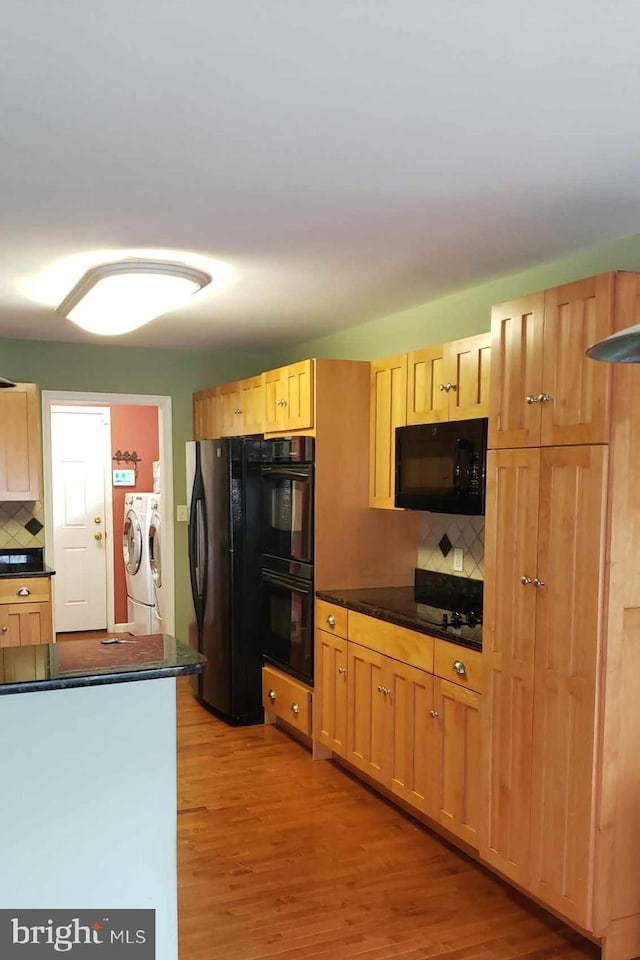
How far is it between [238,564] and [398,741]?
63.4 inches

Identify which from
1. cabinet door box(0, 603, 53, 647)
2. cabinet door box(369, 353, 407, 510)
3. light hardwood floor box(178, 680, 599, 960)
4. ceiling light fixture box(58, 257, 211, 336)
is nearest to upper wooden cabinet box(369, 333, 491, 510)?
cabinet door box(369, 353, 407, 510)

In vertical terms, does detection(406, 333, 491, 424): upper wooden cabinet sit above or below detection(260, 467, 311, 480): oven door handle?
above

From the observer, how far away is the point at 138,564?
6.53 m

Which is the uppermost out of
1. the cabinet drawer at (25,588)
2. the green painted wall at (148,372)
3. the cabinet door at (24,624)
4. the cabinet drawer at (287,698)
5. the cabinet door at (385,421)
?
the green painted wall at (148,372)

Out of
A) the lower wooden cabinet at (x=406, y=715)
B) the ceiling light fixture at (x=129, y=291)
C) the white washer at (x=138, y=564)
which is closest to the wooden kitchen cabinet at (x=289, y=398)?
the ceiling light fixture at (x=129, y=291)

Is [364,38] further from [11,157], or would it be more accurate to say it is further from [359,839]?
[359,839]

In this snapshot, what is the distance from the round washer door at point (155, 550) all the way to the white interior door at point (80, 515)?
1160 mm

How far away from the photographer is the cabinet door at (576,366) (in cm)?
233

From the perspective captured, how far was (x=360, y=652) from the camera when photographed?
3648mm

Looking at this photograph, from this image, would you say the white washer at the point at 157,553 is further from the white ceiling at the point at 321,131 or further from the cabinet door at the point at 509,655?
the cabinet door at the point at 509,655

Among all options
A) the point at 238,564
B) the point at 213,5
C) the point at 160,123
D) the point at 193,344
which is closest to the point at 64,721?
the point at 160,123

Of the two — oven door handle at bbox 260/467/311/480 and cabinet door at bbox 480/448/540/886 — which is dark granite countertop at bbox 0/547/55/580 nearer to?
oven door handle at bbox 260/467/311/480

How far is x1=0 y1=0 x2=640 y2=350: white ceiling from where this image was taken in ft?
4.83

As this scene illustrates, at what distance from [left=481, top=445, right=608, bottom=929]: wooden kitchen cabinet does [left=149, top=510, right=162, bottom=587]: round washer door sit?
3.61m
